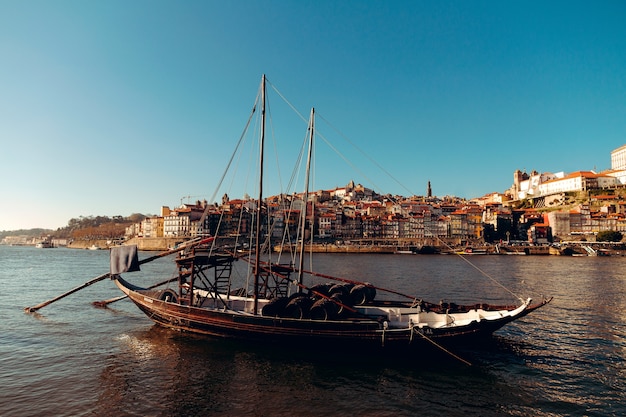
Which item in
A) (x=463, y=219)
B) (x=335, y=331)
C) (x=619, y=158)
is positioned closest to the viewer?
(x=335, y=331)

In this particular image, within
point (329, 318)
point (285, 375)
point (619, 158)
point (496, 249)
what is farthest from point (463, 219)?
point (285, 375)

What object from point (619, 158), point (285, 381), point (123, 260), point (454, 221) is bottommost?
point (285, 381)

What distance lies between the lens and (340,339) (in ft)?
47.4

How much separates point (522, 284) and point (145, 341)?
33.6 metres

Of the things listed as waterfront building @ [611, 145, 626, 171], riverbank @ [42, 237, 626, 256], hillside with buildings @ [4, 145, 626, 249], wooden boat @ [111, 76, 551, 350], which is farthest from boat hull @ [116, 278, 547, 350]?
waterfront building @ [611, 145, 626, 171]

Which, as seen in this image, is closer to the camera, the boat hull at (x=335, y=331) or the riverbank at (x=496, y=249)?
the boat hull at (x=335, y=331)

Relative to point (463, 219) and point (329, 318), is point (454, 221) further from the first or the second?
point (329, 318)

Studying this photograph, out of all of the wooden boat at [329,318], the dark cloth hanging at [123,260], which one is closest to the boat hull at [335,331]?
the wooden boat at [329,318]

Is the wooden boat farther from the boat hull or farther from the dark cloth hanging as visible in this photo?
A: the dark cloth hanging

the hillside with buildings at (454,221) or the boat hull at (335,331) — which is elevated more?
the hillside with buildings at (454,221)

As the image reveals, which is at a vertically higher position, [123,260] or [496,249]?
[123,260]

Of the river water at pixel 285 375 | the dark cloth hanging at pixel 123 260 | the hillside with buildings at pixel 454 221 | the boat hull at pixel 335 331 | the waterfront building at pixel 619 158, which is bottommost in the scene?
the river water at pixel 285 375

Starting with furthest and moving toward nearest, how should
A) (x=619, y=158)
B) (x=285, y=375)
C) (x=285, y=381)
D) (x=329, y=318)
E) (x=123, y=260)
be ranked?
(x=619, y=158)
(x=123, y=260)
(x=329, y=318)
(x=285, y=375)
(x=285, y=381)

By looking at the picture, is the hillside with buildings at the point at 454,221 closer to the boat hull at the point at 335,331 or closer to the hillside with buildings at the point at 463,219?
the hillside with buildings at the point at 463,219
